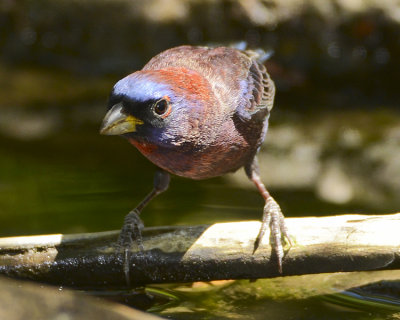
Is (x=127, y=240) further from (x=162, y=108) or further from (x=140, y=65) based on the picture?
(x=140, y=65)

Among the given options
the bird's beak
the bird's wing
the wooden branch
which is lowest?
the wooden branch

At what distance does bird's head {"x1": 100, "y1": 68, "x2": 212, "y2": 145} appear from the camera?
397 centimetres

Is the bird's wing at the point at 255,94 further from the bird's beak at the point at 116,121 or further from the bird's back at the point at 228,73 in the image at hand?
the bird's beak at the point at 116,121

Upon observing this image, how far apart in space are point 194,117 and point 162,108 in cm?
25

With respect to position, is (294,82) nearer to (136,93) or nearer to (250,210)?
(250,210)

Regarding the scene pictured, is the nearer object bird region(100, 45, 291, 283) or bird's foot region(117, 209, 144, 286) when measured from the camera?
bird region(100, 45, 291, 283)

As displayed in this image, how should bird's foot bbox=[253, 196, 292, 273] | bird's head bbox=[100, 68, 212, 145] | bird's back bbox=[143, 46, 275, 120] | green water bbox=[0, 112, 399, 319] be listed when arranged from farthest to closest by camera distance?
bird's back bbox=[143, 46, 275, 120] < green water bbox=[0, 112, 399, 319] < bird's foot bbox=[253, 196, 292, 273] < bird's head bbox=[100, 68, 212, 145]

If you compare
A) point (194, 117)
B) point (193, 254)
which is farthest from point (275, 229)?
point (194, 117)

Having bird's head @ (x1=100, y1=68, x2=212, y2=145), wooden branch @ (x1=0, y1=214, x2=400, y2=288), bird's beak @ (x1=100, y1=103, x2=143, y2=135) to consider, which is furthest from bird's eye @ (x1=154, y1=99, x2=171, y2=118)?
wooden branch @ (x1=0, y1=214, x2=400, y2=288)

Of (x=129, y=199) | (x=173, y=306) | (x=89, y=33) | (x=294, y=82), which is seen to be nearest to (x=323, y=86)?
(x=294, y=82)

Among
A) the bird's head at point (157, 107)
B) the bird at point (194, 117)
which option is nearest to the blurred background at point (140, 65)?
the bird at point (194, 117)

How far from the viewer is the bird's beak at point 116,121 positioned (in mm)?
3969

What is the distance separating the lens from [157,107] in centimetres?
406

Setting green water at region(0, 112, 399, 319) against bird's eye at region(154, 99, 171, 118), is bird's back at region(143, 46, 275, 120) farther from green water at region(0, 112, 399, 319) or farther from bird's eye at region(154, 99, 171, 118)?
green water at region(0, 112, 399, 319)
